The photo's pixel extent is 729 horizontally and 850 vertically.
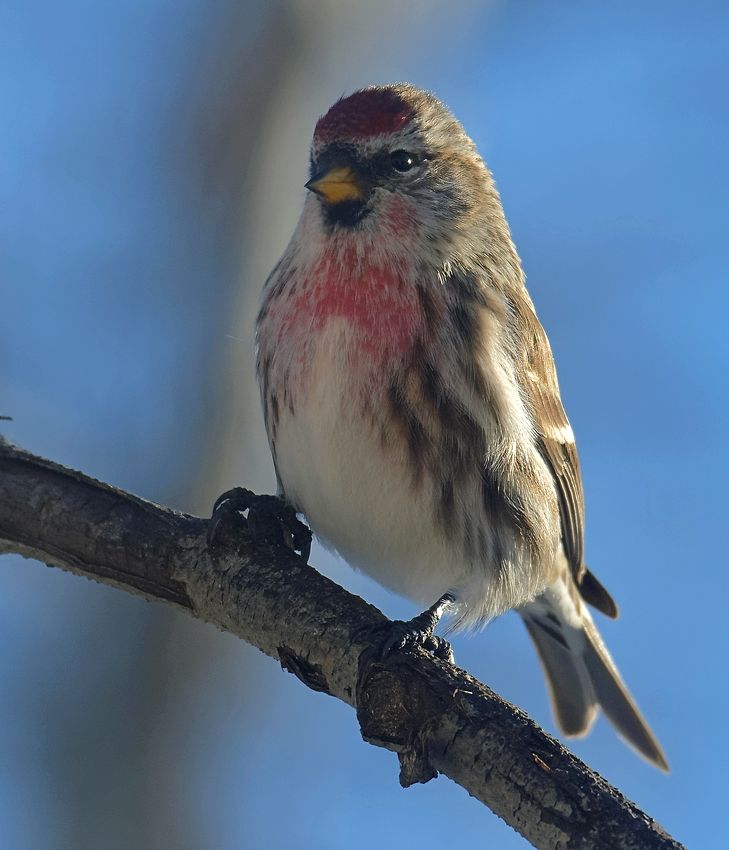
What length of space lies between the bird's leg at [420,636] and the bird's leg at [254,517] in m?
0.35

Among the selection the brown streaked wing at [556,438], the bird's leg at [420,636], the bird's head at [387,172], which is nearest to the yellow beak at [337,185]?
the bird's head at [387,172]

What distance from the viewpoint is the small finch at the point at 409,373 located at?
8.83 feet

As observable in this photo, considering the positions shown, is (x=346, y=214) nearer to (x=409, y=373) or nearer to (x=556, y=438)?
(x=409, y=373)

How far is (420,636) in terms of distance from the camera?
235 cm

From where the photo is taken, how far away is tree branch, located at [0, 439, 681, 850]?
1.86 meters

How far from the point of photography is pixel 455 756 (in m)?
2.00

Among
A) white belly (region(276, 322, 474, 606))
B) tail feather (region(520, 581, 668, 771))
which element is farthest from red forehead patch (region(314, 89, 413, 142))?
tail feather (region(520, 581, 668, 771))

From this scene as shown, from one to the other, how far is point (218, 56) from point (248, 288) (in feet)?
4.25

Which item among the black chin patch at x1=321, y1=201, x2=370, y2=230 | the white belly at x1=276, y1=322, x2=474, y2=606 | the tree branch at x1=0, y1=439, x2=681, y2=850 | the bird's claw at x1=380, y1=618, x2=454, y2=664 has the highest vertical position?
the black chin patch at x1=321, y1=201, x2=370, y2=230

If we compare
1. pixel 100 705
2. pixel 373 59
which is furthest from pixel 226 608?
pixel 373 59

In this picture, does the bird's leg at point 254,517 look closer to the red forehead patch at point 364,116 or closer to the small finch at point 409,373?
the small finch at point 409,373

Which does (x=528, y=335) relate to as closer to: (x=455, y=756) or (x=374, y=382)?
(x=374, y=382)

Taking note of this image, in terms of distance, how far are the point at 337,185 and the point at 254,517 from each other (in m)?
0.76

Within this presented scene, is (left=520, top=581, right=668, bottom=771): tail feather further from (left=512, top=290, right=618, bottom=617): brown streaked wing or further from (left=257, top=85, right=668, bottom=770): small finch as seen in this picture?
(left=257, top=85, right=668, bottom=770): small finch
